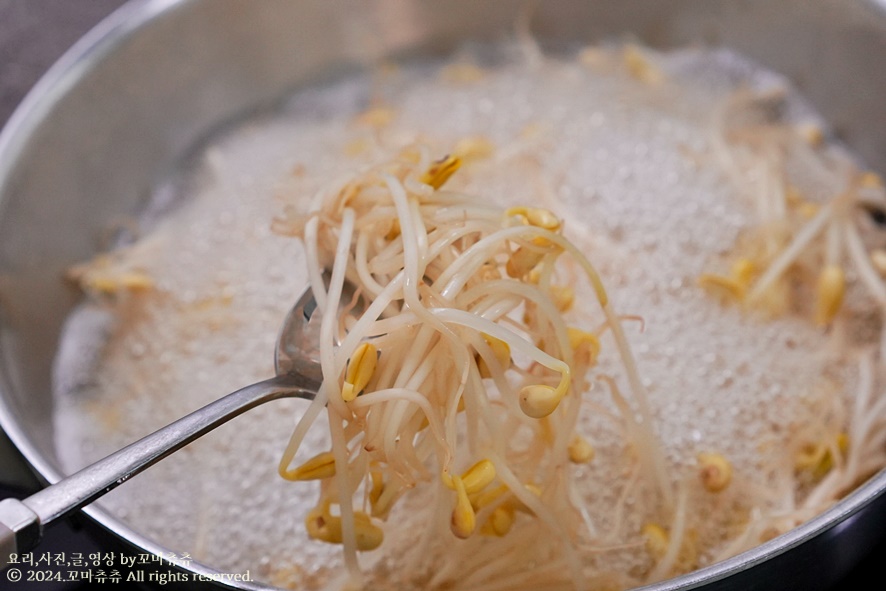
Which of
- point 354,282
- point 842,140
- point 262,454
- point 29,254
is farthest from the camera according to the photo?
point 842,140

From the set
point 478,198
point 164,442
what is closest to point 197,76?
point 478,198

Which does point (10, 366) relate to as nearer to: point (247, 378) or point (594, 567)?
point (247, 378)

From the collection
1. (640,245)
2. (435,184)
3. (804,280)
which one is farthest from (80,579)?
(804,280)

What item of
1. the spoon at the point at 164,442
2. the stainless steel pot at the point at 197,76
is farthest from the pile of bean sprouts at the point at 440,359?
the stainless steel pot at the point at 197,76

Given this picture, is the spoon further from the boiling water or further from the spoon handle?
the boiling water

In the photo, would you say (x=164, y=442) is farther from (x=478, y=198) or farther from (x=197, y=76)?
(x=197, y=76)

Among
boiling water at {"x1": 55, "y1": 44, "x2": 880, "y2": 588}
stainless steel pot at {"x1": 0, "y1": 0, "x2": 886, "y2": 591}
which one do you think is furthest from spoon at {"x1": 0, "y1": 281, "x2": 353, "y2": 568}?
stainless steel pot at {"x1": 0, "y1": 0, "x2": 886, "y2": 591}
